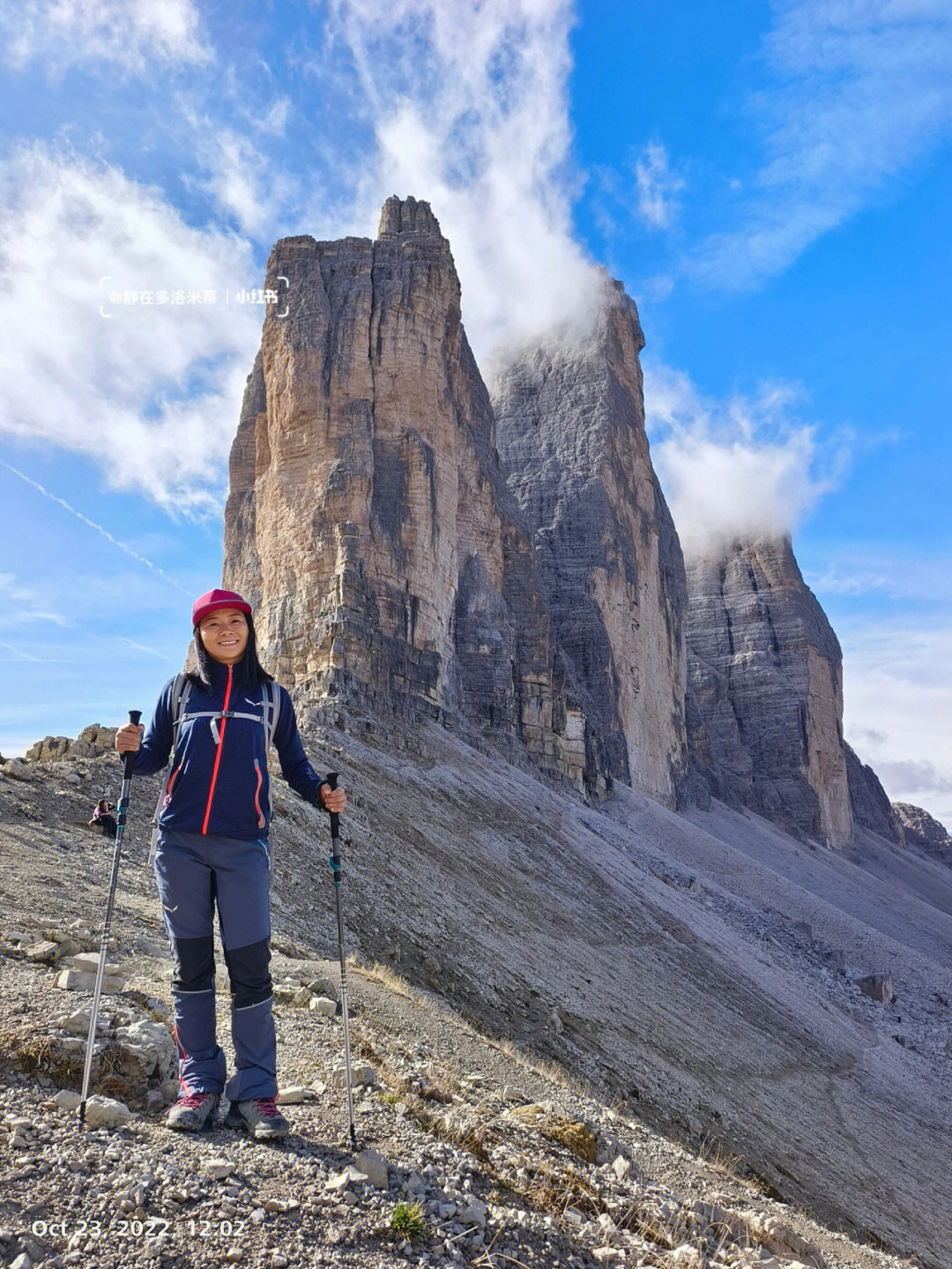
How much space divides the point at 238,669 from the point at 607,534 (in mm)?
58302

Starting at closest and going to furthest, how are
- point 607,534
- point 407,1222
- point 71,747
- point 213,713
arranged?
1. point 407,1222
2. point 213,713
3. point 71,747
4. point 607,534

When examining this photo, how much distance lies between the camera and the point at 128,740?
4.66m

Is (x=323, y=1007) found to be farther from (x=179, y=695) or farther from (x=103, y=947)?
(x=179, y=695)

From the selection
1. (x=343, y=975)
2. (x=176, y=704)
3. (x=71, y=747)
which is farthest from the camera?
(x=71, y=747)

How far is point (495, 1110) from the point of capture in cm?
529

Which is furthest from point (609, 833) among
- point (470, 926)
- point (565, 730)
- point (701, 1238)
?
point (701, 1238)

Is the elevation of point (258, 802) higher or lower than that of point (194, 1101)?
higher

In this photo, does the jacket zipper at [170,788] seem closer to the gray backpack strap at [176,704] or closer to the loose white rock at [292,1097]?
the gray backpack strap at [176,704]

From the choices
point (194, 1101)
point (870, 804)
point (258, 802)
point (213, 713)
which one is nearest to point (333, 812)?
point (258, 802)

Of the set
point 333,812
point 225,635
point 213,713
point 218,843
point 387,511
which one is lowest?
point 218,843

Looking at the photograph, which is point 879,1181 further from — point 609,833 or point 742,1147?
point 609,833

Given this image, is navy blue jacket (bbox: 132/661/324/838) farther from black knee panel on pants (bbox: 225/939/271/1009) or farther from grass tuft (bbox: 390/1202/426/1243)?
grass tuft (bbox: 390/1202/426/1243)

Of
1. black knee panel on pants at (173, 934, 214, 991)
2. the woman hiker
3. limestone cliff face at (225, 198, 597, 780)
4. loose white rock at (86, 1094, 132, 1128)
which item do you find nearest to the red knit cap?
the woman hiker

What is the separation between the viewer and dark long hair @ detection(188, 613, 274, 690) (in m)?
4.63
